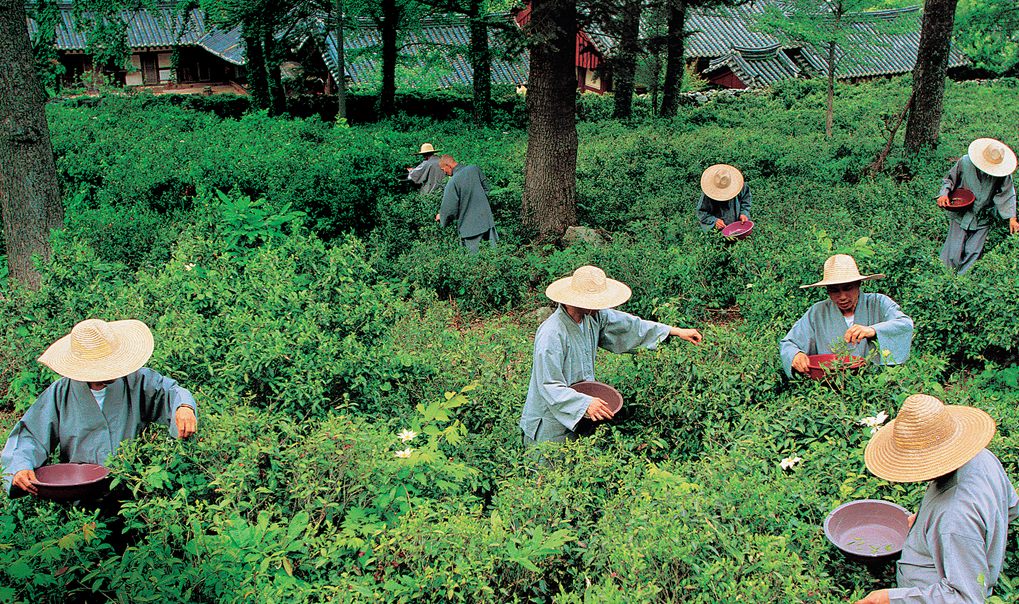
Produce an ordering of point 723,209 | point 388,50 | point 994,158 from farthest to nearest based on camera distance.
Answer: point 388,50 < point 723,209 < point 994,158

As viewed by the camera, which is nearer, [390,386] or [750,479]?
[750,479]

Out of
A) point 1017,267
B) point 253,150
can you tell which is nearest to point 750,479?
point 1017,267

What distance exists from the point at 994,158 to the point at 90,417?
288 inches

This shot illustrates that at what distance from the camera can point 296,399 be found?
14.4 feet

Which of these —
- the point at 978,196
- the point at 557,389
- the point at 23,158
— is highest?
the point at 23,158

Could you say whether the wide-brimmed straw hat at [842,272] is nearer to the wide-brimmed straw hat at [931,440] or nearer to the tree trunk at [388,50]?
the wide-brimmed straw hat at [931,440]

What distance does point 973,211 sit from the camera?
6.75 meters

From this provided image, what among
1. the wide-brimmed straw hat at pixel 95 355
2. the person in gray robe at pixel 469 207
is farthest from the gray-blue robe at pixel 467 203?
the wide-brimmed straw hat at pixel 95 355

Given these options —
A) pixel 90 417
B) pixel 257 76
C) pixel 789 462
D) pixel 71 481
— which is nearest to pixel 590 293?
pixel 789 462

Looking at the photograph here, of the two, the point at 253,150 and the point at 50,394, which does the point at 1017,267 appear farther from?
the point at 253,150

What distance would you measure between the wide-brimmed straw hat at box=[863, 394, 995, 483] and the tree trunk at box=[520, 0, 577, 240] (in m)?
6.89

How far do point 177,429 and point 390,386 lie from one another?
1.44 metres

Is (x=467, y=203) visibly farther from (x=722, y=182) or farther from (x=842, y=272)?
(x=842, y=272)

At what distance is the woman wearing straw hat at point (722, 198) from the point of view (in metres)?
7.43
